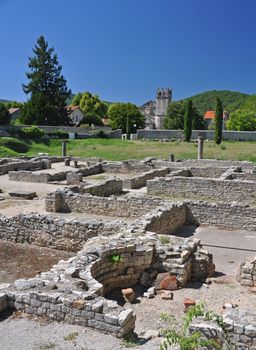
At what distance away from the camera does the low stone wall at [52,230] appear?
1186cm

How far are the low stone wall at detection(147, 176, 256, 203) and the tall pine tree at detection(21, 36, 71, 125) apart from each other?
4884cm

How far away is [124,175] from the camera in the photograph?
29500mm

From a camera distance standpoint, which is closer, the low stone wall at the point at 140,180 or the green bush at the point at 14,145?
the low stone wall at the point at 140,180

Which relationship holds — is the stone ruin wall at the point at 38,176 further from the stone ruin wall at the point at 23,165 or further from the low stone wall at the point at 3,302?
the low stone wall at the point at 3,302

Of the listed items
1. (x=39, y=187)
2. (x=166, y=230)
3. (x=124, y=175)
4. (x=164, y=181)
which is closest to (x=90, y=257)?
(x=166, y=230)

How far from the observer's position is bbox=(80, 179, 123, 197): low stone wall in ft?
62.6

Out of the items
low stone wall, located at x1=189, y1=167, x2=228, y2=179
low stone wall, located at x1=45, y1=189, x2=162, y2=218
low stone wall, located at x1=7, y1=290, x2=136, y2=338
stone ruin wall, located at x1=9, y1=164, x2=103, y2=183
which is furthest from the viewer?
low stone wall, located at x1=189, y1=167, x2=228, y2=179

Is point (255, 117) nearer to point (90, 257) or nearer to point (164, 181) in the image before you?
point (164, 181)

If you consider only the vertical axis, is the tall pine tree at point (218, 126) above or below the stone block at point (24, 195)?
above

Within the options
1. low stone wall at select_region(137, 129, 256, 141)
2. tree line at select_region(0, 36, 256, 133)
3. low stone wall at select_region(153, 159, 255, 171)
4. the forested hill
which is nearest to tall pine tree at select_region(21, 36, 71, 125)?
tree line at select_region(0, 36, 256, 133)

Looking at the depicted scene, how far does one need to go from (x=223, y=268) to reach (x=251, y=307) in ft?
8.40

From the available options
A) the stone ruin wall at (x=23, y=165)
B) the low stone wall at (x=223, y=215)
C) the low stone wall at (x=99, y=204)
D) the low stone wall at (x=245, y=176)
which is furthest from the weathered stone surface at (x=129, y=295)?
the stone ruin wall at (x=23, y=165)

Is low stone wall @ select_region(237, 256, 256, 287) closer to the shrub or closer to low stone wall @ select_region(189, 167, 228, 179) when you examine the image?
the shrub

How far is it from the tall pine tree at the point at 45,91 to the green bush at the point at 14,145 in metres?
19.9
